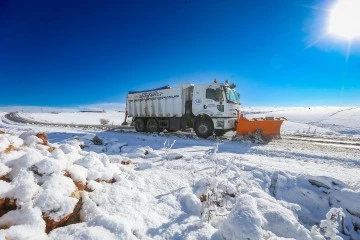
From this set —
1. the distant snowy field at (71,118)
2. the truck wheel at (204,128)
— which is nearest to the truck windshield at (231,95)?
the truck wheel at (204,128)

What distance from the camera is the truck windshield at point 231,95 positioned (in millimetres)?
14297

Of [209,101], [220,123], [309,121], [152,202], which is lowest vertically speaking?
[309,121]

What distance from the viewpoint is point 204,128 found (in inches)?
573

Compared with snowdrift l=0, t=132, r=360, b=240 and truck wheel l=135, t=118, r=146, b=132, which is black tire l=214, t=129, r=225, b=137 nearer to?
truck wheel l=135, t=118, r=146, b=132

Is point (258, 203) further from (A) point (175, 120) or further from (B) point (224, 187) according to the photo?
(A) point (175, 120)

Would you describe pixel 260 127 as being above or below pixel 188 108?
below

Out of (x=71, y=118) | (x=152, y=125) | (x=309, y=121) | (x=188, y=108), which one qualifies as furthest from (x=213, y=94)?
(x=71, y=118)

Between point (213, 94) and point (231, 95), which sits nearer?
point (213, 94)

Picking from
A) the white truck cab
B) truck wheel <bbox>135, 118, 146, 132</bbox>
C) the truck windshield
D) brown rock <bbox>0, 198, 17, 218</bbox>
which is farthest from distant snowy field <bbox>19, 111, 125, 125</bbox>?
brown rock <bbox>0, 198, 17, 218</bbox>

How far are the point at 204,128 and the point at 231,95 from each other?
2.25 m

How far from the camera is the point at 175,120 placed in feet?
53.5

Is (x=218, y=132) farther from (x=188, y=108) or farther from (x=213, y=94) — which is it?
(x=188, y=108)

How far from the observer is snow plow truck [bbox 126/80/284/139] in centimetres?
1372

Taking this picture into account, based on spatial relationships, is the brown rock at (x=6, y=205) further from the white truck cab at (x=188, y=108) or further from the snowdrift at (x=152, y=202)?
the white truck cab at (x=188, y=108)
